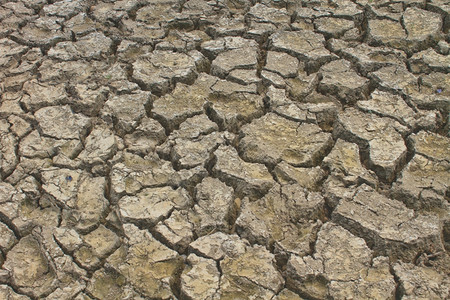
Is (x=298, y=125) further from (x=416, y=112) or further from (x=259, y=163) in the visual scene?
(x=416, y=112)

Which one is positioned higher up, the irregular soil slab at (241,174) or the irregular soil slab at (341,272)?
the irregular soil slab at (341,272)

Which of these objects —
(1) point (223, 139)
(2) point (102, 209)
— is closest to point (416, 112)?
(1) point (223, 139)

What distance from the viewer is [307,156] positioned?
8.00 ft

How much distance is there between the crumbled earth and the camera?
200 cm

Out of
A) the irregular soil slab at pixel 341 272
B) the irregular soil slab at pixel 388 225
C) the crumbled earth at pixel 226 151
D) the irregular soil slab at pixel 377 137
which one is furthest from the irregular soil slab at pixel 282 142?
the irregular soil slab at pixel 341 272

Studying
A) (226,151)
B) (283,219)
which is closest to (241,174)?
(226,151)

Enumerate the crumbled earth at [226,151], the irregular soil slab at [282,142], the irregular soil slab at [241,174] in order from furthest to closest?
the irregular soil slab at [282,142] < the irregular soil slab at [241,174] < the crumbled earth at [226,151]

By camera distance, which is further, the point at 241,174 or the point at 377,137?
the point at 377,137

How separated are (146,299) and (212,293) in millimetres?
250

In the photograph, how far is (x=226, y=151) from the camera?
2461 mm

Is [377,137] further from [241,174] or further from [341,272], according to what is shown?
[341,272]

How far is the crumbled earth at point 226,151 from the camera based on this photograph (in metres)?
2.00

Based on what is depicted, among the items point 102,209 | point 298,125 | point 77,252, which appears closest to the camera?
point 77,252

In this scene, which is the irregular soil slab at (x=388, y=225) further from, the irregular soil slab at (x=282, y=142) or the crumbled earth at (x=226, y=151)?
the irregular soil slab at (x=282, y=142)
